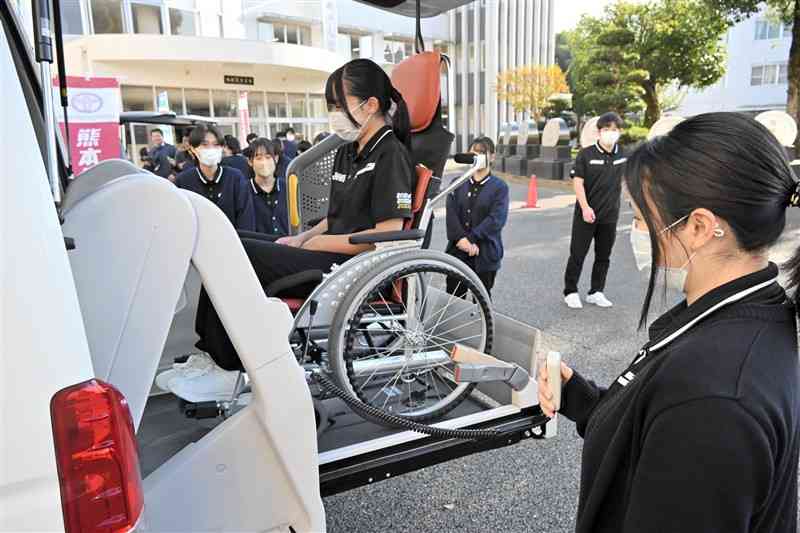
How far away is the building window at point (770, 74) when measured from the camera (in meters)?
31.1

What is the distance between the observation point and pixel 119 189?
1.35 metres

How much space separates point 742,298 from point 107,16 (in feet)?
76.8

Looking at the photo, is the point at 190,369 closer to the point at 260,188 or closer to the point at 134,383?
the point at 134,383

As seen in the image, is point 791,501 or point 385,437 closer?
point 791,501

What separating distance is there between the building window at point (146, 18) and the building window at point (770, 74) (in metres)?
31.3

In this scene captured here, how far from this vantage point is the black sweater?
78 cm

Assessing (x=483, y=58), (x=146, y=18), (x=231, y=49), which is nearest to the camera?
(x=146, y=18)

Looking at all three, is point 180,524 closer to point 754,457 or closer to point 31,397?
point 31,397

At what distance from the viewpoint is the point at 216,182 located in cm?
418

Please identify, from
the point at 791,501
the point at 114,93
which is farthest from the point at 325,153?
the point at 114,93

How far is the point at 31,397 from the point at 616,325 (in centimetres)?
435

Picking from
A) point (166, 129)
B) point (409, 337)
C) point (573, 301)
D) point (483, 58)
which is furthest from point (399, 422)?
point (483, 58)

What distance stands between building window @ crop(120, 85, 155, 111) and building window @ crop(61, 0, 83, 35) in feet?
7.41

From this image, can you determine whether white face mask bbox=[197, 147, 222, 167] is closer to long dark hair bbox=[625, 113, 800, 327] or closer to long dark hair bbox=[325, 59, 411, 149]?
long dark hair bbox=[325, 59, 411, 149]
